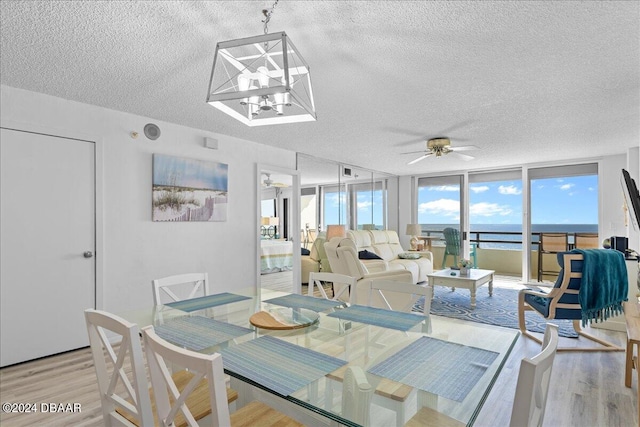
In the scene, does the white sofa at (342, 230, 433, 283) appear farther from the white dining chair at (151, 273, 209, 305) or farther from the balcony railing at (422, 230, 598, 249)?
the white dining chair at (151, 273, 209, 305)

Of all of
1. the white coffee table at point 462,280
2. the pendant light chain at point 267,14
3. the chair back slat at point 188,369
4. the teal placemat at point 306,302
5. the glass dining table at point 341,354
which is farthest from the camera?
the white coffee table at point 462,280

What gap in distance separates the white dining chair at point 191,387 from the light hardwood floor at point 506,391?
1.36m

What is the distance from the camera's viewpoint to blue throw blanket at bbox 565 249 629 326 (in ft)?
9.95

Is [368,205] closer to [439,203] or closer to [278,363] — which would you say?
[439,203]

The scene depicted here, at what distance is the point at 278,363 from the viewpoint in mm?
1281

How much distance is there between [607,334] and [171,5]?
16.3 feet

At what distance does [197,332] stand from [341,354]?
71 centimetres

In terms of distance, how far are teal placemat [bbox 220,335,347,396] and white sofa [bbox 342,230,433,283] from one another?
13.7ft

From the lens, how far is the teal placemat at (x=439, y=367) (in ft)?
3.70

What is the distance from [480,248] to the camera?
26.0ft

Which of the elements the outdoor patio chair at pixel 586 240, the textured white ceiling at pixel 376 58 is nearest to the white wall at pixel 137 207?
the textured white ceiling at pixel 376 58

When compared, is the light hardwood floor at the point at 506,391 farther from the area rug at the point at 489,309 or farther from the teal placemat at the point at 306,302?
the teal placemat at the point at 306,302

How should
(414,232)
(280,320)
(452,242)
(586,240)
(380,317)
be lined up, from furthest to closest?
1. (414,232)
2. (452,242)
3. (586,240)
4. (380,317)
5. (280,320)

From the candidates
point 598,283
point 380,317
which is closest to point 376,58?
point 380,317
